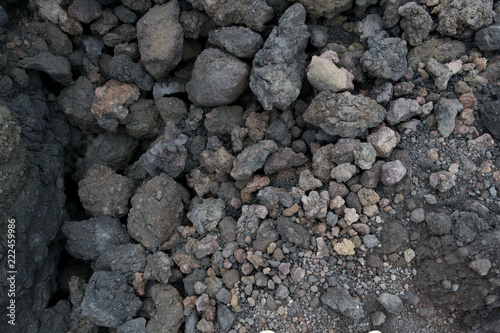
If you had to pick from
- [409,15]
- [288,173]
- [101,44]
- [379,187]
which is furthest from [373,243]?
[101,44]

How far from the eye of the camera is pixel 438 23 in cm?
264

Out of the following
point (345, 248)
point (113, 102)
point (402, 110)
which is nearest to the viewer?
point (345, 248)

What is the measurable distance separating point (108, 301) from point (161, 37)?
2044mm

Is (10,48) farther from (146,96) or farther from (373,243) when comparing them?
(373,243)

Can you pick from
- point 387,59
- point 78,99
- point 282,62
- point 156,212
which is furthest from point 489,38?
point 78,99

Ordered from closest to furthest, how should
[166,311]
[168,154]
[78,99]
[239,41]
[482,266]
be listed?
[482,266]
[166,311]
[239,41]
[168,154]
[78,99]

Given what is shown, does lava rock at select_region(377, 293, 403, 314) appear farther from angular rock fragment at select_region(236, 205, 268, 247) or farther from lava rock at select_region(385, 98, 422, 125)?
lava rock at select_region(385, 98, 422, 125)

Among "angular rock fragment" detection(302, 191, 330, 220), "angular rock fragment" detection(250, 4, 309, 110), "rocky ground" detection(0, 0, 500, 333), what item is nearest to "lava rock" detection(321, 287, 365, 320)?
"rocky ground" detection(0, 0, 500, 333)

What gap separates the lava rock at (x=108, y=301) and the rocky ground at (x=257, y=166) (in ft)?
0.05

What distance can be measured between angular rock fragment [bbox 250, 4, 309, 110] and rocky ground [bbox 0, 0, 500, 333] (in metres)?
0.01

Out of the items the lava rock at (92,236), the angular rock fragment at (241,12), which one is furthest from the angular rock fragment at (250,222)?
the angular rock fragment at (241,12)

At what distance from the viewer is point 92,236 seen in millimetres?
2984

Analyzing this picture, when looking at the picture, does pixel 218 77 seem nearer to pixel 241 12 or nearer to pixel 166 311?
pixel 241 12

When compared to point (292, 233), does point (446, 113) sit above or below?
above
